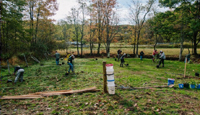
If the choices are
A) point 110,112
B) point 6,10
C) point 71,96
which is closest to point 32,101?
point 71,96

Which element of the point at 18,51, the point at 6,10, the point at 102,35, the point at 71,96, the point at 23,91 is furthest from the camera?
the point at 102,35

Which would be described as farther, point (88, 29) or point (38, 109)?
point (88, 29)

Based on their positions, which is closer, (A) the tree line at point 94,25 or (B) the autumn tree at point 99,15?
(A) the tree line at point 94,25

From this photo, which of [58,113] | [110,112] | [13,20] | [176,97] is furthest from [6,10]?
[176,97]

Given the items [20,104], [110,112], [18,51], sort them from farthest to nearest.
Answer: [18,51] → [20,104] → [110,112]

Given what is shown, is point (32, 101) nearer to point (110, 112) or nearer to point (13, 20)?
point (110, 112)

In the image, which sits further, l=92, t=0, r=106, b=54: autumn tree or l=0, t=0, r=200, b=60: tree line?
l=92, t=0, r=106, b=54: autumn tree

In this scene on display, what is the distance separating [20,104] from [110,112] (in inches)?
164

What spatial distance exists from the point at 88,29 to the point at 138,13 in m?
13.4

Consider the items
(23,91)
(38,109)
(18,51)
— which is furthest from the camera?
(18,51)

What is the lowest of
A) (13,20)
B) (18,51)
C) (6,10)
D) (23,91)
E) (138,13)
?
(23,91)

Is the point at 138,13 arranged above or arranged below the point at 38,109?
above

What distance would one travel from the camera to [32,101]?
237 inches

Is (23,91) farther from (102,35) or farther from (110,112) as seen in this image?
(102,35)
